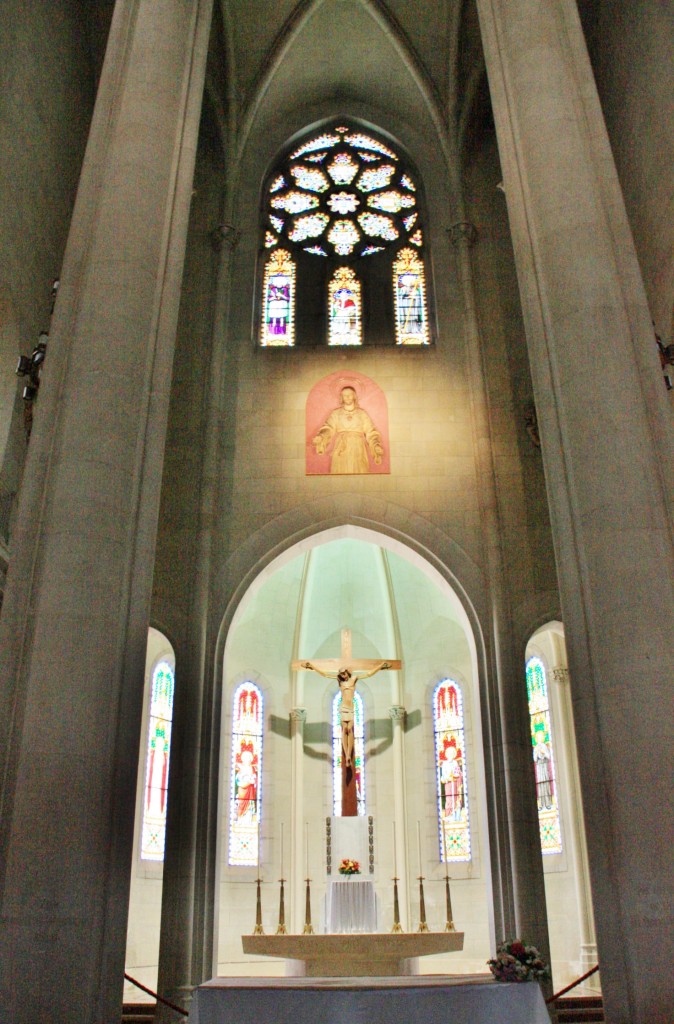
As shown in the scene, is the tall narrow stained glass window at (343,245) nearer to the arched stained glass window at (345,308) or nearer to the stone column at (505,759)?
the arched stained glass window at (345,308)

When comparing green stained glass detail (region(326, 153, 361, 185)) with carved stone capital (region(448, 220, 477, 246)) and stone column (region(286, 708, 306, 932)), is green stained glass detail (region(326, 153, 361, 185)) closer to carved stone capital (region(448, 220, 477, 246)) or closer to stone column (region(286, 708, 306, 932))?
carved stone capital (region(448, 220, 477, 246))

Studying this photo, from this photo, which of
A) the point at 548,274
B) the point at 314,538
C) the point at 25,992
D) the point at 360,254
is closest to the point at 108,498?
the point at 25,992

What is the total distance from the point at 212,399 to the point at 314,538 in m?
2.40

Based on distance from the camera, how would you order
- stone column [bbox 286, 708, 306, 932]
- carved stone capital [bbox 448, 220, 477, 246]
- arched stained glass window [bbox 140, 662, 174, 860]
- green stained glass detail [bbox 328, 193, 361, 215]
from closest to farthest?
1. arched stained glass window [bbox 140, 662, 174, 860]
2. carved stone capital [bbox 448, 220, 477, 246]
3. stone column [bbox 286, 708, 306, 932]
4. green stained glass detail [bbox 328, 193, 361, 215]

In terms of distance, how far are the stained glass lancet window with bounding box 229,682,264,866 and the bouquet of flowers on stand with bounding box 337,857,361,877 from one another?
342 centimetres

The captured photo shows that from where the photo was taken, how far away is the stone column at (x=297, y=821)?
13.9 metres

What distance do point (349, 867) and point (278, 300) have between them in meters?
8.29

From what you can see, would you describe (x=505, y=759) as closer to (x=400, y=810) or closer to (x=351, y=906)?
(x=351, y=906)

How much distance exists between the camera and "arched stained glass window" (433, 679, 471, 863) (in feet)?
46.2

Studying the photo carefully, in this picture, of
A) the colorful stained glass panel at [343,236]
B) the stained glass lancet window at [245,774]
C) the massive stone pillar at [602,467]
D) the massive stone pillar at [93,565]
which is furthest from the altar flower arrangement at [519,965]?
the colorful stained glass panel at [343,236]

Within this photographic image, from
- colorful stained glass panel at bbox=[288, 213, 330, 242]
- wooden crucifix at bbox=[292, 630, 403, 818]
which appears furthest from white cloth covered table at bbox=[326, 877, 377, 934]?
colorful stained glass panel at bbox=[288, 213, 330, 242]

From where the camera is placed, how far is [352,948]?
9.60 m

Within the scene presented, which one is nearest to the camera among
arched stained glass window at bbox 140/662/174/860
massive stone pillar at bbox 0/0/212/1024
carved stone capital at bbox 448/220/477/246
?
massive stone pillar at bbox 0/0/212/1024

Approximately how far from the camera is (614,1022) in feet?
16.9
